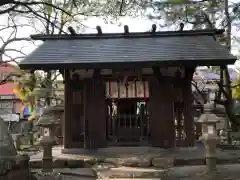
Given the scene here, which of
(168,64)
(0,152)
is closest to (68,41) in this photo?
(168,64)

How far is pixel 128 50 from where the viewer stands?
1232 centimetres

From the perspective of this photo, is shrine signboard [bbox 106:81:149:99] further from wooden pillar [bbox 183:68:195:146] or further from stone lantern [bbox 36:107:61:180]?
stone lantern [bbox 36:107:61:180]

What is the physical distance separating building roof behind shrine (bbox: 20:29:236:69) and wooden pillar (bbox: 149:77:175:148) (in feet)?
4.64

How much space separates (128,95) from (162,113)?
60.6 inches

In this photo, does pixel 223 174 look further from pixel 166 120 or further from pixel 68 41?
pixel 68 41

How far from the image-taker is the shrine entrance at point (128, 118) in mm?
12766

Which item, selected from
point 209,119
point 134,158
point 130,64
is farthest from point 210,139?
point 130,64

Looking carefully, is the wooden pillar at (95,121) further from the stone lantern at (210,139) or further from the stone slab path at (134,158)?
the stone lantern at (210,139)

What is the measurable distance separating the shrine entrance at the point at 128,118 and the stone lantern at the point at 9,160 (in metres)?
5.89

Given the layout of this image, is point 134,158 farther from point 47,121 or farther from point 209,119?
point 47,121

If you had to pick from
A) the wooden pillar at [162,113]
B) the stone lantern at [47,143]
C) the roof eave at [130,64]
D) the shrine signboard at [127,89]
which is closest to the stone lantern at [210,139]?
the roof eave at [130,64]

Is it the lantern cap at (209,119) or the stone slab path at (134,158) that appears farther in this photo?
the stone slab path at (134,158)

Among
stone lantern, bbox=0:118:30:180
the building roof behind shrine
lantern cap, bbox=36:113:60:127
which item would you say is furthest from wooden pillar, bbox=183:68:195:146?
stone lantern, bbox=0:118:30:180

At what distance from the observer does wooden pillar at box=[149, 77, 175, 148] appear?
12.2 metres
